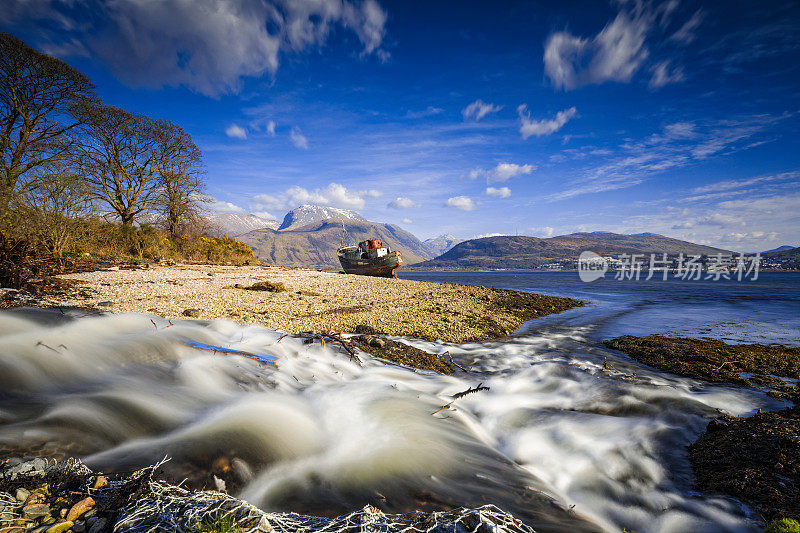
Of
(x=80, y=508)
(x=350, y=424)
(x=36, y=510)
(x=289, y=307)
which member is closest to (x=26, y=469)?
(x=36, y=510)

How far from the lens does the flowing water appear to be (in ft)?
9.82

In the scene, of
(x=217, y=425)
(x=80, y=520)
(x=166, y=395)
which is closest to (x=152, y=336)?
(x=166, y=395)

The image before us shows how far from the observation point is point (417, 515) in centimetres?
243

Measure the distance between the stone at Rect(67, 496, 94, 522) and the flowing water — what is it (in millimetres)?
826

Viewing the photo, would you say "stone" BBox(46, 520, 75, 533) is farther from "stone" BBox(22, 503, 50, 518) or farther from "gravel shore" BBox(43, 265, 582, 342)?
"gravel shore" BBox(43, 265, 582, 342)

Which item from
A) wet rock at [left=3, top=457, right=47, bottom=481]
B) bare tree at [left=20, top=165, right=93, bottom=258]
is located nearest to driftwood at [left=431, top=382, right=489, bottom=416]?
wet rock at [left=3, top=457, right=47, bottom=481]

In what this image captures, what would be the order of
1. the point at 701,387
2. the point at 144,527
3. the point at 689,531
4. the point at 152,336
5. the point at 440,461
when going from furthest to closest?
1. the point at 701,387
2. the point at 152,336
3. the point at 440,461
4. the point at 689,531
5. the point at 144,527

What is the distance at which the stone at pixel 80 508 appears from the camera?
6.33ft

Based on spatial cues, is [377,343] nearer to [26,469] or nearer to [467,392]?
[467,392]

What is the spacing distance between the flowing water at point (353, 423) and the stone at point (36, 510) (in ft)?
3.07

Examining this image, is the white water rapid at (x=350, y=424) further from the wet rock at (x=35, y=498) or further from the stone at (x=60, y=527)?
the stone at (x=60, y=527)

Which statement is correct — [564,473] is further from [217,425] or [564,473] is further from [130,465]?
[130,465]

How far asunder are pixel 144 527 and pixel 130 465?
1.35 m

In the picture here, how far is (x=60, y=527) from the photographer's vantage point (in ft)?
6.01
